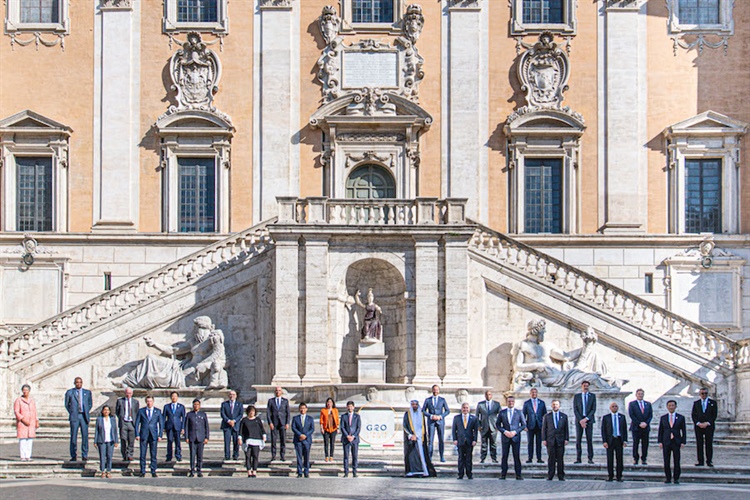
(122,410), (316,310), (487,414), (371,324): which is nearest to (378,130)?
(371,324)

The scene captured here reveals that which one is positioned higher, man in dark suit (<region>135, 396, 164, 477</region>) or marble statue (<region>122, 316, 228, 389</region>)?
marble statue (<region>122, 316, 228, 389</region>)

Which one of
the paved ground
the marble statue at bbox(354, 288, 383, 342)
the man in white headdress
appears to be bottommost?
the paved ground

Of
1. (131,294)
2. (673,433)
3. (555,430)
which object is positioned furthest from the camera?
(131,294)

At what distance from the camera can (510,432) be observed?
24.6m

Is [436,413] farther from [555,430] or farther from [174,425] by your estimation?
[174,425]

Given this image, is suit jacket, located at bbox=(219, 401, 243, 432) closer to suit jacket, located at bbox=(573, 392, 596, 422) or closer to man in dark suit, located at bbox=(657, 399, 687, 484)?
suit jacket, located at bbox=(573, 392, 596, 422)

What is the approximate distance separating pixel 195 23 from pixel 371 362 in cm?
1197

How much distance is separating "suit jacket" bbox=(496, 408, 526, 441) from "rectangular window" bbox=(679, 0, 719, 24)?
55.7ft

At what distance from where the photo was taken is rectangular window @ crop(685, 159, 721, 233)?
3734 cm

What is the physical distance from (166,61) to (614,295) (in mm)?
14197

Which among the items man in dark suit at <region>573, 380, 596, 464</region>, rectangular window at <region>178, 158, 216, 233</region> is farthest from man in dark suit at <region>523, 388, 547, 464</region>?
rectangular window at <region>178, 158, 216, 233</region>

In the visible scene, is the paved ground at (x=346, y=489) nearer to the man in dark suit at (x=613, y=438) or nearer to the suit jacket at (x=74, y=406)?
the man in dark suit at (x=613, y=438)

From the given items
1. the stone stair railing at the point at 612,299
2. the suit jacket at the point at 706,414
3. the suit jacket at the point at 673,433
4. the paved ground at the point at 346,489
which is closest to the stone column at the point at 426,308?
the stone stair railing at the point at 612,299

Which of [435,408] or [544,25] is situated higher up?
[544,25]
